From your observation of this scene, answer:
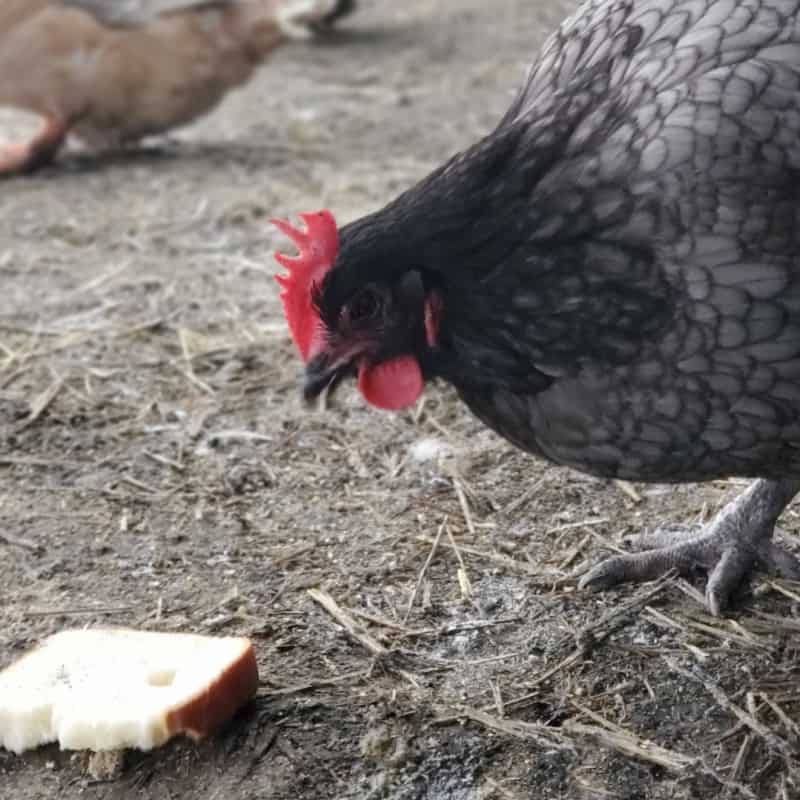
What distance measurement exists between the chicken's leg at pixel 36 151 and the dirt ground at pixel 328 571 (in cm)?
103

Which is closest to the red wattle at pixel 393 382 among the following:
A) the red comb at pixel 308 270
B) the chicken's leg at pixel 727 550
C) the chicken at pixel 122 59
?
the red comb at pixel 308 270

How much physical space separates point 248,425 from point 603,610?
1.25 meters

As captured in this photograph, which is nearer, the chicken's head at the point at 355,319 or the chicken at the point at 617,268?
the chicken at the point at 617,268

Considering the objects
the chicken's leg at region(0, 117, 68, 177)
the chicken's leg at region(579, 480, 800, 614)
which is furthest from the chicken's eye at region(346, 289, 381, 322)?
the chicken's leg at region(0, 117, 68, 177)

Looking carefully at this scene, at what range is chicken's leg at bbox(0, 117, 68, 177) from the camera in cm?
598

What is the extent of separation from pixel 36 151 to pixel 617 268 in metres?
4.39

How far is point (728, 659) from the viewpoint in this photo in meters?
2.57

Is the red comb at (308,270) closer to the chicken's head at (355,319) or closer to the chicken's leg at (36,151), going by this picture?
the chicken's head at (355,319)

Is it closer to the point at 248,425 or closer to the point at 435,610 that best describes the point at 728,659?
the point at 435,610

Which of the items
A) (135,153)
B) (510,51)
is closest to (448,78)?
(510,51)

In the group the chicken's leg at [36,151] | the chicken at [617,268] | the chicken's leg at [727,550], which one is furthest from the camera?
the chicken's leg at [36,151]

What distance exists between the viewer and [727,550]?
281 cm

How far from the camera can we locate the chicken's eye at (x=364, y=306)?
7.52 feet

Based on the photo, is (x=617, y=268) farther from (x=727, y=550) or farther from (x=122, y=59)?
(x=122, y=59)
